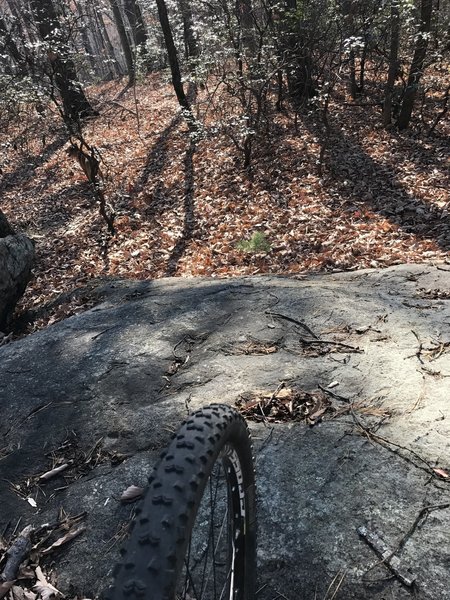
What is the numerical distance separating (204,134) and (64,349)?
25.5ft

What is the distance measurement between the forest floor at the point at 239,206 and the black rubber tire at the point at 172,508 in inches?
197

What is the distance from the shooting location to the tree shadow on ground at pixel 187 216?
26.0ft

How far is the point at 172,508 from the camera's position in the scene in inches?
50.5

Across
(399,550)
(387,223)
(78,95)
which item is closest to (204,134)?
(387,223)

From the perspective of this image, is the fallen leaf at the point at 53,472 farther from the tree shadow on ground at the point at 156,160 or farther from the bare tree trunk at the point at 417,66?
the bare tree trunk at the point at 417,66

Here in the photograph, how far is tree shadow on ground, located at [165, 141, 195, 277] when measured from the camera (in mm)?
7922

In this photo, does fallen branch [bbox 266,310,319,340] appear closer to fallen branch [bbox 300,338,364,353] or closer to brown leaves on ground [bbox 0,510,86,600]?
fallen branch [bbox 300,338,364,353]

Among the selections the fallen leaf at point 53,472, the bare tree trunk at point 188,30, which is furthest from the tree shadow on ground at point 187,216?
the bare tree trunk at point 188,30

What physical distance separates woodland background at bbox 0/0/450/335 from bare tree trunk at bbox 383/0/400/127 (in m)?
0.03

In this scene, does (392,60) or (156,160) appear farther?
(156,160)

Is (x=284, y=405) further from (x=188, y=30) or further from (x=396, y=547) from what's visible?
(x=188, y=30)

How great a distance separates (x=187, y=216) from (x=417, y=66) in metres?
6.20

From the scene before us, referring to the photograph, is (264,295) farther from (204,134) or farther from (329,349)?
(204,134)

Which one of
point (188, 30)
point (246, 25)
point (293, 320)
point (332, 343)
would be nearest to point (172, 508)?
point (332, 343)
